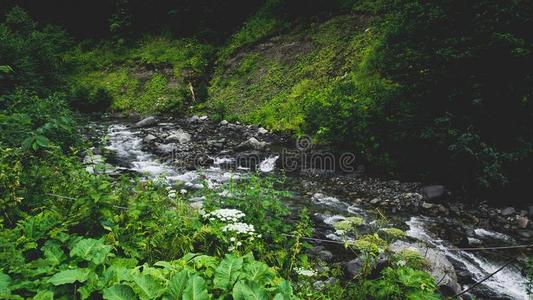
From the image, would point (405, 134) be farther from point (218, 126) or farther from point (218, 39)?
point (218, 39)

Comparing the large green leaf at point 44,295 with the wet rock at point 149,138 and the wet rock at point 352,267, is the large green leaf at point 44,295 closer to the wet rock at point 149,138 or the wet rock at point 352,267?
the wet rock at point 352,267

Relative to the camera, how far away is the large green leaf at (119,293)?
207 centimetres

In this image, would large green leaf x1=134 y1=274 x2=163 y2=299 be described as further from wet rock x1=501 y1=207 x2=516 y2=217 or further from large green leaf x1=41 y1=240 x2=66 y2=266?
wet rock x1=501 y1=207 x2=516 y2=217

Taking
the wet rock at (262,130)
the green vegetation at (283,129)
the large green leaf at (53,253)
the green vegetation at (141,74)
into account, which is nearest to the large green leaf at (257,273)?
the green vegetation at (283,129)

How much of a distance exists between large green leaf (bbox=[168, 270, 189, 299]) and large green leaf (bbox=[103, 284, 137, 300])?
0.23 metres

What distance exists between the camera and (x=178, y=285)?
222 cm

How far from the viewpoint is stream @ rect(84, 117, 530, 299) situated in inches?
210

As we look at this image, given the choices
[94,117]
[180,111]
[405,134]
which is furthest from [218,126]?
[405,134]

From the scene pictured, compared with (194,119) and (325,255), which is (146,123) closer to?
(194,119)

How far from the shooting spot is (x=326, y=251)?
520cm

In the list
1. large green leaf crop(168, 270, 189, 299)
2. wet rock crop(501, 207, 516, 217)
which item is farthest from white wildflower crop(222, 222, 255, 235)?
wet rock crop(501, 207, 516, 217)

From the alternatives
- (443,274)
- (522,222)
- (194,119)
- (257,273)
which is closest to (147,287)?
(257,273)

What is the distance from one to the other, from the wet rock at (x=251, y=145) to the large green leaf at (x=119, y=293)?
369 inches

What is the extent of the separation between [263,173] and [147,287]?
7805 mm
